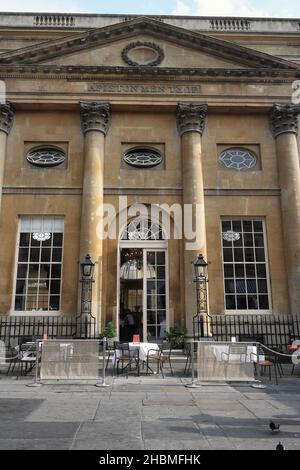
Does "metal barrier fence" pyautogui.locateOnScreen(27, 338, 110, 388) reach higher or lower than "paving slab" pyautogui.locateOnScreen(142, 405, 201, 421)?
higher

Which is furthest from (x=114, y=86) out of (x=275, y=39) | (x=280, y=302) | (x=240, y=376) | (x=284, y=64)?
(x=240, y=376)

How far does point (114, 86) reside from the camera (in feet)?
55.2

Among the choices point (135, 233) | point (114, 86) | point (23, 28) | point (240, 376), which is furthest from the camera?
point (23, 28)

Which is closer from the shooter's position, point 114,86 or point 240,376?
point 240,376

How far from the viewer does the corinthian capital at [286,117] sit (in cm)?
1652

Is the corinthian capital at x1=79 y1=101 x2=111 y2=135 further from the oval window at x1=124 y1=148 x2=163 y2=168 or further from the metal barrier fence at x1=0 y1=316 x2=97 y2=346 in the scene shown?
the metal barrier fence at x1=0 y1=316 x2=97 y2=346

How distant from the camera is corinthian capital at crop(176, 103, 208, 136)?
16.4 metres

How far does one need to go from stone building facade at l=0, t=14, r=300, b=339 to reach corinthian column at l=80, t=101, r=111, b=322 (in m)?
0.05

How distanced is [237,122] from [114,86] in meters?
5.34

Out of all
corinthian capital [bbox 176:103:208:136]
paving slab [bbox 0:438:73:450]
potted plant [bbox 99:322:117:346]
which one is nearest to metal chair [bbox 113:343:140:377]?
potted plant [bbox 99:322:117:346]

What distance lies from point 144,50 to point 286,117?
6.61 metres

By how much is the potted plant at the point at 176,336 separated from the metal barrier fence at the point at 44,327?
8.43 ft

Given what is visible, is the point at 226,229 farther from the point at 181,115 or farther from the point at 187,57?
the point at 187,57

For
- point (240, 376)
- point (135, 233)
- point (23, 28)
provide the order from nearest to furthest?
point (240, 376), point (135, 233), point (23, 28)
